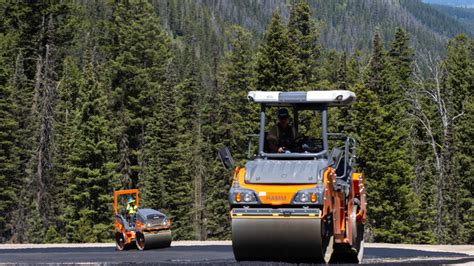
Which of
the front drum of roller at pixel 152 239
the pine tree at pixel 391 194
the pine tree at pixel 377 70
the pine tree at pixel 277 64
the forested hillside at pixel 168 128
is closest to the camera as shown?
the front drum of roller at pixel 152 239

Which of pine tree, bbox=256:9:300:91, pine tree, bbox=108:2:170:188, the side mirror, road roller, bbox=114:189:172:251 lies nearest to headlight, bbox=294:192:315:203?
the side mirror

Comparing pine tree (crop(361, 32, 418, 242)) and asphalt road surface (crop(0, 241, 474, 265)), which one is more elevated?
asphalt road surface (crop(0, 241, 474, 265))

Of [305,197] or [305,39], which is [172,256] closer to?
[305,197]

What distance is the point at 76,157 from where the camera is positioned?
5750cm

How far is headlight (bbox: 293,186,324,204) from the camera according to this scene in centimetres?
1422

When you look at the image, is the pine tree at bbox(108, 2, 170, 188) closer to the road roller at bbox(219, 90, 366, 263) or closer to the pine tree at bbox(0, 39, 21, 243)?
the pine tree at bbox(0, 39, 21, 243)

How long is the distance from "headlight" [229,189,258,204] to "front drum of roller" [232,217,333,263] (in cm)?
31

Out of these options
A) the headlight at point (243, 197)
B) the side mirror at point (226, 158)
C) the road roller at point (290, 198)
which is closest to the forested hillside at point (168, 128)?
the road roller at point (290, 198)

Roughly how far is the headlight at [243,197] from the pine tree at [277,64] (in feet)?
138

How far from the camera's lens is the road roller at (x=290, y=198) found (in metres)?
14.3

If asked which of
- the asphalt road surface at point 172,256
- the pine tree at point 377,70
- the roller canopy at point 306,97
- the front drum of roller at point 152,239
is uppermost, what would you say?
the roller canopy at point 306,97

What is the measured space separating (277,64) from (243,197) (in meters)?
43.4

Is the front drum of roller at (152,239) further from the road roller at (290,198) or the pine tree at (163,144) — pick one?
the pine tree at (163,144)

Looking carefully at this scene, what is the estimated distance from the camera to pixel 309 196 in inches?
561
